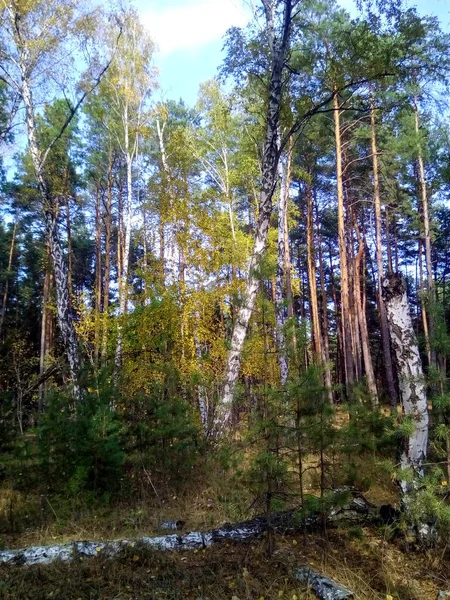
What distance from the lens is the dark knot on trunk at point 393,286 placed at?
378cm

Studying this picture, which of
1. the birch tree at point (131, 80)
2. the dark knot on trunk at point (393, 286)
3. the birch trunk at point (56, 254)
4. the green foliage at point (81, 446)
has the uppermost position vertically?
the birch tree at point (131, 80)

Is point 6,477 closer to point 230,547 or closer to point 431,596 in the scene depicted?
point 230,547

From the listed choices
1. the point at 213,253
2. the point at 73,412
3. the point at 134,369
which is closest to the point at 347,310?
the point at 213,253

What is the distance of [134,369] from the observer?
9.64m

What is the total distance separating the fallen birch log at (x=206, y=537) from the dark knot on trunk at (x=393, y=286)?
1.80 meters

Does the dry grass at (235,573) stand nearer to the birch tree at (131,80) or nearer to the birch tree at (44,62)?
the birch tree at (44,62)

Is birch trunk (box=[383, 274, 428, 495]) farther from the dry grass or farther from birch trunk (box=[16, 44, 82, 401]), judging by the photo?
birch trunk (box=[16, 44, 82, 401])

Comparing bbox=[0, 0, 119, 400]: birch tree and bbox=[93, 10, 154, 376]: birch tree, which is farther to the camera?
bbox=[93, 10, 154, 376]: birch tree

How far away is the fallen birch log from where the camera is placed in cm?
331

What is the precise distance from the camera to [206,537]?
3.65 m

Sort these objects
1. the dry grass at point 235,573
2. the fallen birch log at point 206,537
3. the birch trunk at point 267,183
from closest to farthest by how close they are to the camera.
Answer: the dry grass at point 235,573 < the fallen birch log at point 206,537 < the birch trunk at point 267,183

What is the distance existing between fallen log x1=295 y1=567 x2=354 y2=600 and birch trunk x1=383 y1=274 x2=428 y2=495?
40.2 inches

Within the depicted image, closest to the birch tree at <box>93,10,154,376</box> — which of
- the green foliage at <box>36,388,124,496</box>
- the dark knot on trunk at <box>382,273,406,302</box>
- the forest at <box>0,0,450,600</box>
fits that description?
the forest at <box>0,0,450,600</box>

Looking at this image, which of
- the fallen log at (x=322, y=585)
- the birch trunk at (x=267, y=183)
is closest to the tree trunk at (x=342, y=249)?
the birch trunk at (x=267, y=183)
